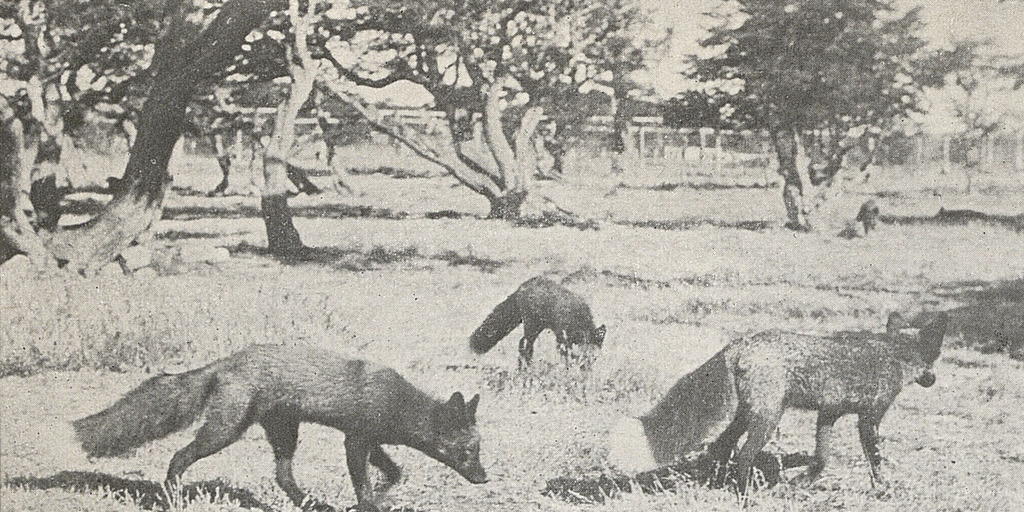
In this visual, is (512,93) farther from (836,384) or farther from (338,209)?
(836,384)

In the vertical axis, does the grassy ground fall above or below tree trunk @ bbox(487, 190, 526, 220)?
below

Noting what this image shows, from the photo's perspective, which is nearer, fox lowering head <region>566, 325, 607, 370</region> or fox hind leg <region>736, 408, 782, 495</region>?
fox hind leg <region>736, 408, 782, 495</region>

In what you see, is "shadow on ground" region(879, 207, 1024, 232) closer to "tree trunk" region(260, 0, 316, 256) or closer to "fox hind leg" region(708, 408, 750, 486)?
"fox hind leg" region(708, 408, 750, 486)

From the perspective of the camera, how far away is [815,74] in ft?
12.2

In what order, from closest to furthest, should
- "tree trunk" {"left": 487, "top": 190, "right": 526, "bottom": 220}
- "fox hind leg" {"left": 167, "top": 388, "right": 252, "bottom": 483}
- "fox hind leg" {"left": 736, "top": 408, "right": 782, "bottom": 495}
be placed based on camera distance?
"fox hind leg" {"left": 167, "top": 388, "right": 252, "bottom": 483}, "fox hind leg" {"left": 736, "top": 408, "right": 782, "bottom": 495}, "tree trunk" {"left": 487, "top": 190, "right": 526, "bottom": 220}

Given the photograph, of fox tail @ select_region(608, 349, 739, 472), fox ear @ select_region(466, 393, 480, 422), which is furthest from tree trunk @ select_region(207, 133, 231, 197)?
fox tail @ select_region(608, 349, 739, 472)

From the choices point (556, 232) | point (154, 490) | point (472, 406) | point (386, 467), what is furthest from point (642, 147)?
point (154, 490)

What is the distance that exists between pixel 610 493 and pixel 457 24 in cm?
161

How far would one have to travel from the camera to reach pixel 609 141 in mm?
3766

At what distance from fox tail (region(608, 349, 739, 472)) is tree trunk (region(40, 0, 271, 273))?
5.63ft

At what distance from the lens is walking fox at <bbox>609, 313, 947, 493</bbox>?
3.67 meters

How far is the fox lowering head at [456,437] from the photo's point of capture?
362 centimetres

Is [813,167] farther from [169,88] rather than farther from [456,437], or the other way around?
[169,88]

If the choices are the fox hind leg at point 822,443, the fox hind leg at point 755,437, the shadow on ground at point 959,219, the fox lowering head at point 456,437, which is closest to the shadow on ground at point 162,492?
the fox lowering head at point 456,437
